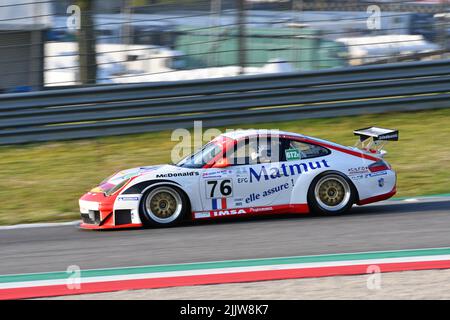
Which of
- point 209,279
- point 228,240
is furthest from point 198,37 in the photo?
point 209,279

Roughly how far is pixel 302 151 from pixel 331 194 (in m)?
0.59

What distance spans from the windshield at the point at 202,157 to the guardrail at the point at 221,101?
4.19 meters

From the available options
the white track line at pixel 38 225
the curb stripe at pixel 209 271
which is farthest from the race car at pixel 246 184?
the curb stripe at pixel 209 271

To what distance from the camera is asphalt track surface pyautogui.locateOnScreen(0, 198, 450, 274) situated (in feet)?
25.4

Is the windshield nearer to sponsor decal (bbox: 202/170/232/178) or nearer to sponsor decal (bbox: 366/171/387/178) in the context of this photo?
sponsor decal (bbox: 202/170/232/178)

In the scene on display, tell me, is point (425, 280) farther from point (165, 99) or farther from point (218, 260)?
point (165, 99)

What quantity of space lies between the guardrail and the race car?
14.0 ft

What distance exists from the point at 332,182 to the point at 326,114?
508cm

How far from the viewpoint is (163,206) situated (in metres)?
9.13

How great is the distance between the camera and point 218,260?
24.8ft

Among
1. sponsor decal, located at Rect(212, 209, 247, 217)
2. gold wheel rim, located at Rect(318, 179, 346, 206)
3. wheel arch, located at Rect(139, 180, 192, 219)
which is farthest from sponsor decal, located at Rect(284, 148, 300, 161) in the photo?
wheel arch, located at Rect(139, 180, 192, 219)

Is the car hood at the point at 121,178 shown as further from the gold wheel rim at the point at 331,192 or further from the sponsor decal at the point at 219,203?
the gold wheel rim at the point at 331,192

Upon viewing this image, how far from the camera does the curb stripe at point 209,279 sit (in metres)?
6.62

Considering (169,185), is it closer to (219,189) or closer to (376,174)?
(219,189)
